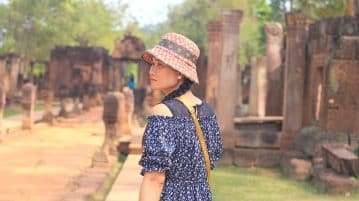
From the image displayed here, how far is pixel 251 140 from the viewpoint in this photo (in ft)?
41.7

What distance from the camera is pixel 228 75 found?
1258 cm

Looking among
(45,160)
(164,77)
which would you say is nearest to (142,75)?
(45,160)

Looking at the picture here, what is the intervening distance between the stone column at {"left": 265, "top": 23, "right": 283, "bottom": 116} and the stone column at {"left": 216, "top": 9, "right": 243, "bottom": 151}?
4266 mm

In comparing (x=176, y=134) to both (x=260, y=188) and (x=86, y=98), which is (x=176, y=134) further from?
(x=86, y=98)

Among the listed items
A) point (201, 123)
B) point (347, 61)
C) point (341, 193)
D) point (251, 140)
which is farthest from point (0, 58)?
point (201, 123)

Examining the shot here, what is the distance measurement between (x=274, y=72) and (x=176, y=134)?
13979 mm

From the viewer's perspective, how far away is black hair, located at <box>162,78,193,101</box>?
3.27 metres

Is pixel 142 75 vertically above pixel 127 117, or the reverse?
pixel 142 75

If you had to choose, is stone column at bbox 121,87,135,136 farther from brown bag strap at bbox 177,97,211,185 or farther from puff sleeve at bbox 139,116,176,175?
→ puff sleeve at bbox 139,116,176,175

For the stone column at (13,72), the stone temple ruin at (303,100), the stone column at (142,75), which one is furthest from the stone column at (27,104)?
the stone column at (142,75)

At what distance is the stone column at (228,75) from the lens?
41.0 feet

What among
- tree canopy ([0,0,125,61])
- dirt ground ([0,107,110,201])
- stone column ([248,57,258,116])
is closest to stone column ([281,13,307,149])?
dirt ground ([0,107,110,201])

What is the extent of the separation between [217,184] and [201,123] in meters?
6.61

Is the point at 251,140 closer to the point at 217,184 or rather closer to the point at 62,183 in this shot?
the point at 217,184
